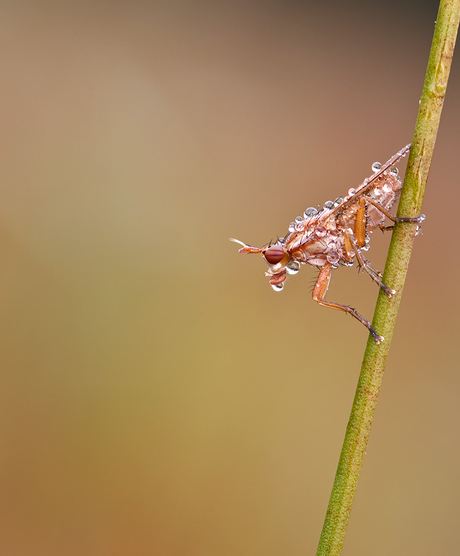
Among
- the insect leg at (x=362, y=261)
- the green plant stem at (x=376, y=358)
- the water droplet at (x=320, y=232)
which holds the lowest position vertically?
the green plant stem at (x=376, y=358)

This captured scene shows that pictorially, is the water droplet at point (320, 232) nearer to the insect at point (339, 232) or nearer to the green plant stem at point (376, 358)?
the insect at point (339, 232)

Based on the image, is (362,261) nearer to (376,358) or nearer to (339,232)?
(339,232)

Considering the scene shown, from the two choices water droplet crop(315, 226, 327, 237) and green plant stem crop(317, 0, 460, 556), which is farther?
water droplet crop(315, 226, 327, 237)

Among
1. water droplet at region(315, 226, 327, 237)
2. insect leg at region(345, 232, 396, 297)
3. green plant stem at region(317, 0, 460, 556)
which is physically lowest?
green plant stem at region(317, 0, 460, 556)

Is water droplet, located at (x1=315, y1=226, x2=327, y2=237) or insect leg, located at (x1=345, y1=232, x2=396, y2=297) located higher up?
water droplet, located at (x1=315, y1=226, x2=327, y2=237)

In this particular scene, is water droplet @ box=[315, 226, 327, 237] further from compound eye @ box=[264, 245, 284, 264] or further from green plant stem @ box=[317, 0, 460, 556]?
green plant stem @ box=[317, 0, 460, 556]

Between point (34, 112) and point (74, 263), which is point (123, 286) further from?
point (34, 112)

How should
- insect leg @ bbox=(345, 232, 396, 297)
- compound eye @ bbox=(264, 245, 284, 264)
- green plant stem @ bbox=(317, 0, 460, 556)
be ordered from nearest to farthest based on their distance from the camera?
1. green plant stem @ bbox=(317, 0, 460, 556)
2. insect leg @ bbox=(345, 232, 396, 297)
3. compound eye @ bbox=(264, 245, 284, 264)

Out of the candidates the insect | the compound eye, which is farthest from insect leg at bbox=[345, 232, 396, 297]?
the compound eye

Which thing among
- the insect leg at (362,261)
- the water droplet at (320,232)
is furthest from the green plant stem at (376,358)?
the water droplet at (320,232)
